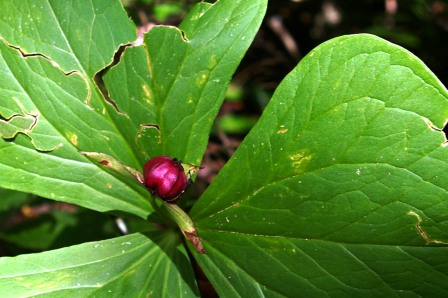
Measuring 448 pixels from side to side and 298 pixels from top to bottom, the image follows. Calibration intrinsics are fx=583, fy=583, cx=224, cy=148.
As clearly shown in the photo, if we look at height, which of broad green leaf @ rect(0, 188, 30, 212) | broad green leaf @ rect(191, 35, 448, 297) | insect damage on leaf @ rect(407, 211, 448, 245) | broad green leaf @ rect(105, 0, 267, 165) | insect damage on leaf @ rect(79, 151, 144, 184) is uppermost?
broad green leaf @ rect(0, 188, 30, 212)

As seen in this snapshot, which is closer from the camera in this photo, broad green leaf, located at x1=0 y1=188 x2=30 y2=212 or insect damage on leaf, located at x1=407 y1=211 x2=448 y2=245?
insect damage on leaf, located at x1=407 y1=211 x2=448 y2=245

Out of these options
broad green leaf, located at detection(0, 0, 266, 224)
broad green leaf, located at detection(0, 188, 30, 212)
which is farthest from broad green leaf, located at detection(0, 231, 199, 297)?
broad green leaf, located at detection(0, 188, 30, 212)

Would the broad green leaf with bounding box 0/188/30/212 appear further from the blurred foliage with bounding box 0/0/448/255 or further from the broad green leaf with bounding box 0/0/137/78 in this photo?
the broad green leaf with bounding box 0/0/137/78

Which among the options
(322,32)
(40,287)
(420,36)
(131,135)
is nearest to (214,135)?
(322,32)

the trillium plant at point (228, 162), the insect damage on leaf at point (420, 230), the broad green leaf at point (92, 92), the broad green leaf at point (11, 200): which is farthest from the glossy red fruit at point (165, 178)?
the broad green leaf at point (11, 200)

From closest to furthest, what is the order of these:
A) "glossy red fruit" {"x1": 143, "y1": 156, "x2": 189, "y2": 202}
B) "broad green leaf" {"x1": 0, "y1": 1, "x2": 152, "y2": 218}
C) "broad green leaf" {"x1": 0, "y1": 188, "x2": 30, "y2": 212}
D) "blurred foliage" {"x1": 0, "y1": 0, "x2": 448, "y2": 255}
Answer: "glossy red fruit" {"x1": 143, "y1": 156, "x2": 189, "y2": 202}
"broad green leaf" {"x1": 0, "y1": 1, "x2": 152, "y2": 218}
"broad green leaf" {"x1": 0, "y1": 188, "x2": 30, "y2": 212}
"blurred foliage" {"x1": 0, "y1": 0, "x2": 448, "y2": 255}

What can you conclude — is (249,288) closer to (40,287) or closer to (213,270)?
(213,270)

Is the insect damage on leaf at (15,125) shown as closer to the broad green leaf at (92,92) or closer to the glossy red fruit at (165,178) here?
the broad green leaf at (92,92)
